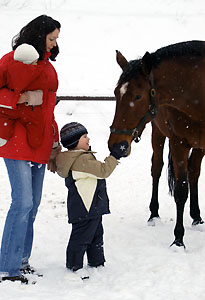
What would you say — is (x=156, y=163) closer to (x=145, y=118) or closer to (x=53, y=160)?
(x=145, y=118)

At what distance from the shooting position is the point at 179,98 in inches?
153

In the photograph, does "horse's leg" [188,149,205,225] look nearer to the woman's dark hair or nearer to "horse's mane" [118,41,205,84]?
"horse's mane" [118,41,205,84]

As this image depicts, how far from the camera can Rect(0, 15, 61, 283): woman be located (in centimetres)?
314

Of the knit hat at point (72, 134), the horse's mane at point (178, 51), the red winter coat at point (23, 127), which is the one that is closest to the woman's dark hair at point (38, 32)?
the red winter coat at point (23, 127)

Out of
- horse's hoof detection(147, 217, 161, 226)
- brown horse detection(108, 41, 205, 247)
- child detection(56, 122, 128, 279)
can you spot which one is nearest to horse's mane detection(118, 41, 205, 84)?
brown horse detection(108, 41, 205, 247)

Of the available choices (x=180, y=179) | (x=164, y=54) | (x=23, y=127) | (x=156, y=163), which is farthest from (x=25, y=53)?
(x=156, y=163)

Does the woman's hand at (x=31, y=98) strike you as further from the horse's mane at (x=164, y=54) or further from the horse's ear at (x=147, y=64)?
the horse's ear at (x=147, y=64)

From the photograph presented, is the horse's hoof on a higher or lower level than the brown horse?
lower

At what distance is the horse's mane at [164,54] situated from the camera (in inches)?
145

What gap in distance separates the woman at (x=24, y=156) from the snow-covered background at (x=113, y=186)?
211 millimetres

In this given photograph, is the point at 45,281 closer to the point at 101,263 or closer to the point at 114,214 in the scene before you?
the point at 101,263

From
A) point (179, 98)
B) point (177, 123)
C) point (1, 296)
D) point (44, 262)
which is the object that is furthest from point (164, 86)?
point (1, 296)

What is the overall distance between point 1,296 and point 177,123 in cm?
219

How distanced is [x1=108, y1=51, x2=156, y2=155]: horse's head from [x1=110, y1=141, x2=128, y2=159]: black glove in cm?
7
